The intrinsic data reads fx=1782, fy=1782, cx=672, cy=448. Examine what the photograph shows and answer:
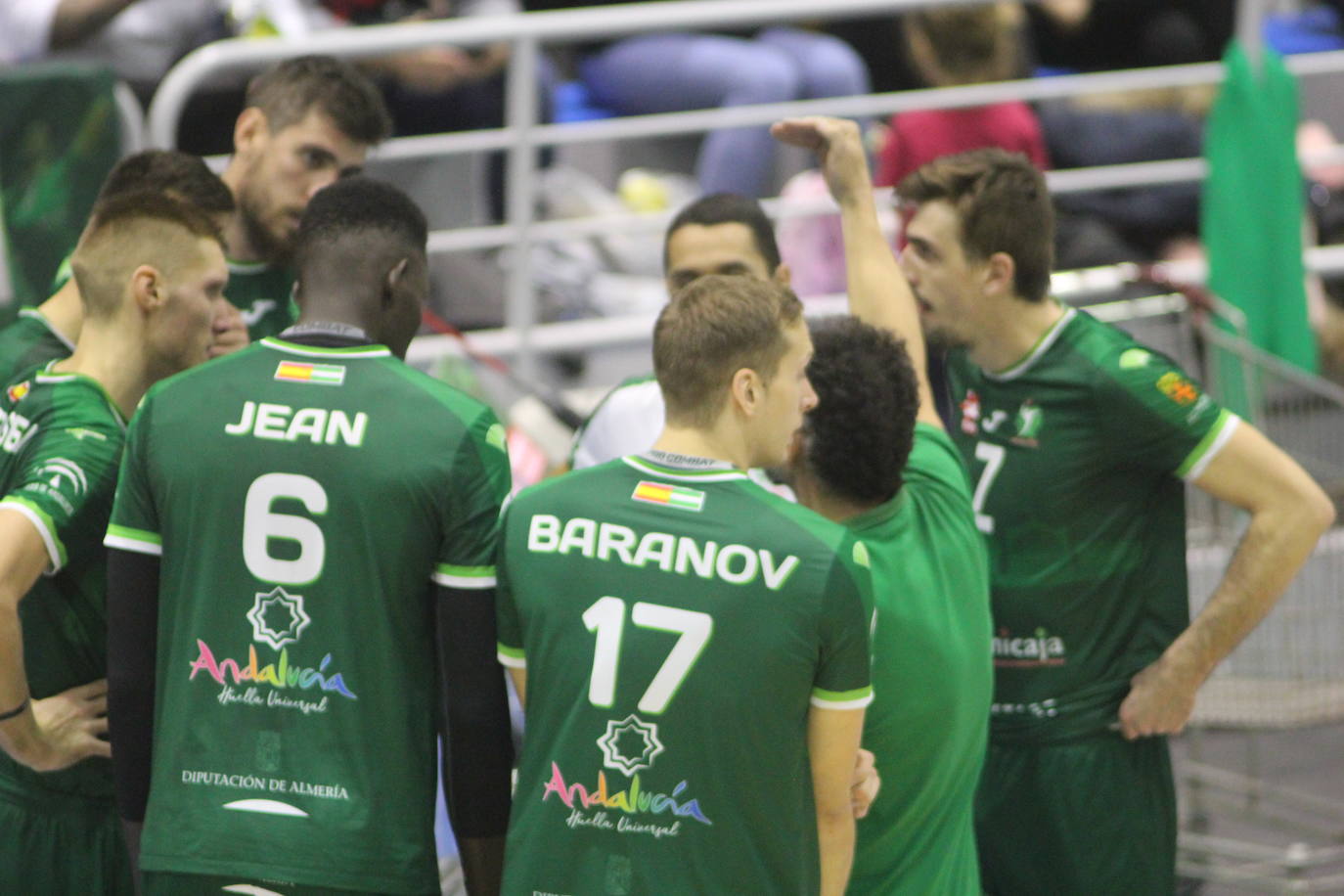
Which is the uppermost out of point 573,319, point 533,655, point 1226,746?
point 573,319

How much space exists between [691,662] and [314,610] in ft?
2.15

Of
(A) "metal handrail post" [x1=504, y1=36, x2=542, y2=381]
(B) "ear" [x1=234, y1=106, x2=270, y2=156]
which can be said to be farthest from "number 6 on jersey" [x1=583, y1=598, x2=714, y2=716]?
(A) "metal handrail post" [x1=504, y1=36, x2=542, y2=381]

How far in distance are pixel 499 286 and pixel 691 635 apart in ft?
13.4

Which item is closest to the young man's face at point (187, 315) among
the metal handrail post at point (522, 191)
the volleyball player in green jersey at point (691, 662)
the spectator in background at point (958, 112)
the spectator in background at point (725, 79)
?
the volleyball player in green jersey at point (691, 662)

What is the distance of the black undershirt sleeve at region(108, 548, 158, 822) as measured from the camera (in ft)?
9.89

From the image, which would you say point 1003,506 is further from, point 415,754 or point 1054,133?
point 1054,133

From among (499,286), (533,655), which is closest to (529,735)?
(533,655)

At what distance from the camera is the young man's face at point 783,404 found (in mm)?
2873

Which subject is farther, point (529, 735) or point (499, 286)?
point (499, 286)

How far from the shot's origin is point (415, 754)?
9.84 feet

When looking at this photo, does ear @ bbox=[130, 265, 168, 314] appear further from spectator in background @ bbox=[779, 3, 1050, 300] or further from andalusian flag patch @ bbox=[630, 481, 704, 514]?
spectator in background @ bbox=[779, 3, 1050, 300]

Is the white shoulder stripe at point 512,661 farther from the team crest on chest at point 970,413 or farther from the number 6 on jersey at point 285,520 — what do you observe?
the team crest on chest at point 970,413

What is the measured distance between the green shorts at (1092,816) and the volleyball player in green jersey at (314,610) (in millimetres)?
1354

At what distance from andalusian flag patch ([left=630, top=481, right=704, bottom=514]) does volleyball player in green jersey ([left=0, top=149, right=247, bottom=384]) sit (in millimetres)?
1203
